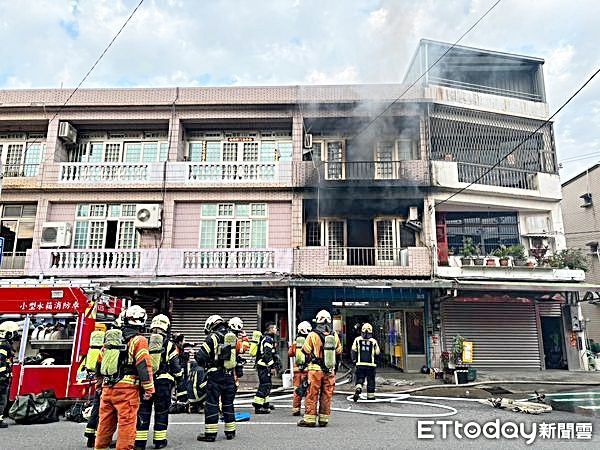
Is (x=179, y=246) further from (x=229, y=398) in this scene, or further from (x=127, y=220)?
(x=229, y=398)

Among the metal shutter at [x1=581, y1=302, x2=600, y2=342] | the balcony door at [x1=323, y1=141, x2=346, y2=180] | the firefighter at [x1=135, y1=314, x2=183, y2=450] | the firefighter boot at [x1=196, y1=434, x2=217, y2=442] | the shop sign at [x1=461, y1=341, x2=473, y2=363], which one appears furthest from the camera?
the metal shutter at [x1=581, y1=302, x2=600, y2=342]

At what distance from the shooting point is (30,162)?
56.5 ft

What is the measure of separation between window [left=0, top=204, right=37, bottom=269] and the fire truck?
7.76 meters

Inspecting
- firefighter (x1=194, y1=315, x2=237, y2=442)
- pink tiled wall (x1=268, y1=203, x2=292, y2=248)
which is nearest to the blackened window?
pink tiled wall (x1=268, y1=203, x2=292, y2=248)

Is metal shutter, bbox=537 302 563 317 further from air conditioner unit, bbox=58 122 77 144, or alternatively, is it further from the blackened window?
air conditioner unit, bbox=58 122 77 144

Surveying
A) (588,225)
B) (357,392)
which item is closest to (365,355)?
(357,392)

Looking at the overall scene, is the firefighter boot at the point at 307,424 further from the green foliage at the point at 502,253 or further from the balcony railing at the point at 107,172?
the balcony railing at the point at 107,172

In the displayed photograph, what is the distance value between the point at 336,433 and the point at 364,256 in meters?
9.74

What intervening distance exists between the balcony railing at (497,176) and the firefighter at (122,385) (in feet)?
42.7

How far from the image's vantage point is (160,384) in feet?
20.2

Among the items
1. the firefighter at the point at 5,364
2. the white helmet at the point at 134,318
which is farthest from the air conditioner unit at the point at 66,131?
the white helmet at the point at 134,318

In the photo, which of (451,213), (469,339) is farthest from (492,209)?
(469,339)

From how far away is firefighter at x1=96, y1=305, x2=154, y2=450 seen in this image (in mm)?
5262

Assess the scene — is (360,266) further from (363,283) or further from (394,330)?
(394,330)
